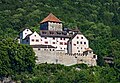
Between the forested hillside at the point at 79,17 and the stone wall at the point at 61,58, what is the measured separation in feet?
6.62

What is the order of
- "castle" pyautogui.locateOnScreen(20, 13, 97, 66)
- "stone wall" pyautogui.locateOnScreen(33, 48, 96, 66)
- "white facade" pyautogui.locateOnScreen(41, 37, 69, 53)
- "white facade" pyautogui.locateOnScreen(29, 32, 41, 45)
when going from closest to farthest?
"stone wall" pyautogui.locateOnScreen(33, 48, 96, 66)
"castle" pyautogui.locateOnScreen(20, 13, 97, 66)
"white facade" pyautogui.locateOnScreen(29, 32, 41, 45)
"white facade" pyautogui.locateOnScreen(41, 37, 69, 53)

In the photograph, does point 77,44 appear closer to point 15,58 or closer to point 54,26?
point 54,26

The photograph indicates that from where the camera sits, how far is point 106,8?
545 ft

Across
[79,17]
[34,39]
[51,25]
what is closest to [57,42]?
[34,39]

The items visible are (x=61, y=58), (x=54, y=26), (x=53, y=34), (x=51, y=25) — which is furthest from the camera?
(x=54, y=26)

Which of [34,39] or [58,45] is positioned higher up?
[34,39]

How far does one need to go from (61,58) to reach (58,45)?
5850mm

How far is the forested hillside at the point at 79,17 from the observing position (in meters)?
121

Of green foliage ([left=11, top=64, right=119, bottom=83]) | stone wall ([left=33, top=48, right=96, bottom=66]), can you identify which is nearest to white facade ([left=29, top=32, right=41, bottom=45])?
stone wall ([left=33, top=48, right=96, bottom=66])

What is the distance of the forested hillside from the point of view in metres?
121

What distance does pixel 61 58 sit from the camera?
103438 mm

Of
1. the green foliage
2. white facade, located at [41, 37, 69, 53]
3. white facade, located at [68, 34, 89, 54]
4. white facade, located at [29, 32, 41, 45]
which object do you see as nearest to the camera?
the green foliage

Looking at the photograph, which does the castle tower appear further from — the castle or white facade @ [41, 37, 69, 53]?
white facade @ [41, 37, 69, 53]

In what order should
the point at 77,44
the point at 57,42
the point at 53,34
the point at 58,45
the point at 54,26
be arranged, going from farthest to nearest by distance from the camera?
the point at 54,26 < the point at 53,34 < the point at 57,42 < the point at 58,45 < the point at 77,44
